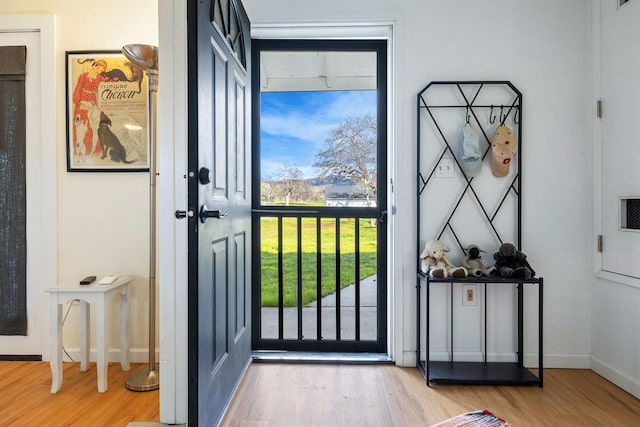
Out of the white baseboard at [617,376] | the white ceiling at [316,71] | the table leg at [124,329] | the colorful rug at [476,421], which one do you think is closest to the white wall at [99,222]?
the table leg at [124,329]

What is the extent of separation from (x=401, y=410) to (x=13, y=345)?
248 cm

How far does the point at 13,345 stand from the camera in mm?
2461

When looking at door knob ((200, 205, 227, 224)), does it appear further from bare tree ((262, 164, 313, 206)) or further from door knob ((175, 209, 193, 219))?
bare tree ((262, 164, 313, 206))

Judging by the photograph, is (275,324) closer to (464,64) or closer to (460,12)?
(464,64)

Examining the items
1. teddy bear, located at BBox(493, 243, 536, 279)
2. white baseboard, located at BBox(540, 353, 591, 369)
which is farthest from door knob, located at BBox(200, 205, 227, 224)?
white baseboard, located at BBox(540, 353, 591, 369)

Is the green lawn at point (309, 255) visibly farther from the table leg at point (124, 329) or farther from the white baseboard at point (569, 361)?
the white baseboard at point (569, 361)

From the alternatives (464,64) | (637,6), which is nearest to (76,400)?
(464,64)

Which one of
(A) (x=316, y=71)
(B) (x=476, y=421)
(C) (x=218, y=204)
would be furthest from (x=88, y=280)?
(B) (x=476, y=421)

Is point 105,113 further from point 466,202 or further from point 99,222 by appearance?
point 466,202

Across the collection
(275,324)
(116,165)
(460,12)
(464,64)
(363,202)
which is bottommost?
(275,324)

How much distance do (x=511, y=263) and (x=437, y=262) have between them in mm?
421

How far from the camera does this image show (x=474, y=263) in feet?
7.34

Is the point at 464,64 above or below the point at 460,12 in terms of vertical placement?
below

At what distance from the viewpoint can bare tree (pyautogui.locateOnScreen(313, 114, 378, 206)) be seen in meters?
2.62
